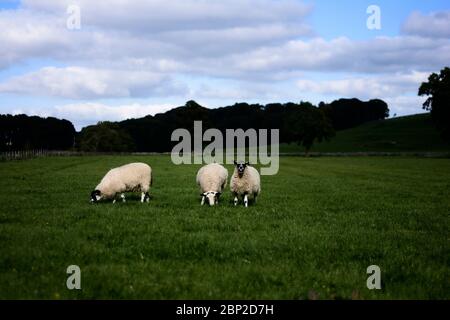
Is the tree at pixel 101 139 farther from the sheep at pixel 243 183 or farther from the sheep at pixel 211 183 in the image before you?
the sheep at pixel 243 183

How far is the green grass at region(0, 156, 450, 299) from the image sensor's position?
810cm

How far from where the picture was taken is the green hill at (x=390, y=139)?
127875 millimetres

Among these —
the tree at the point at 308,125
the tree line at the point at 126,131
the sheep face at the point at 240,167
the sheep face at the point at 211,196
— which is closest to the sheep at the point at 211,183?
the sheep face at the point at 211,196

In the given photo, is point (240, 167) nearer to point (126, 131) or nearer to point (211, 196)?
point (211, 196)

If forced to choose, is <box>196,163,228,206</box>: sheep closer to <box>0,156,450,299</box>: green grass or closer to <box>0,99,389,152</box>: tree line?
<box>0,156,450,299</box>: green grass

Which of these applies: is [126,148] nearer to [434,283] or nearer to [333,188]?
[333,188]

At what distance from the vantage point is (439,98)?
285ft

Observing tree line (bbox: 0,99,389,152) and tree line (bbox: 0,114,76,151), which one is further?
tree line (bbox: 0,114,76,151)

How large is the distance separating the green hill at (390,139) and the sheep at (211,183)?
108786mm

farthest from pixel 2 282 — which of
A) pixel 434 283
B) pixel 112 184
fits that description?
pixel 112 184

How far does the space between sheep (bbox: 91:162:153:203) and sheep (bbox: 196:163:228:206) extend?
93.3 inches

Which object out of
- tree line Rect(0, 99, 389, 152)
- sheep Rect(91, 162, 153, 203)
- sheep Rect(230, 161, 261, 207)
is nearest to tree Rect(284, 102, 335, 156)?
tree line Rect(0, 99, 389, 152)

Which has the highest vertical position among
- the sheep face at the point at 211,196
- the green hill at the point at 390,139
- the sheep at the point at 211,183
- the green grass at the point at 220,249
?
the green hill at the point at 390,139

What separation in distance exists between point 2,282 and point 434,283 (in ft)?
25.1
